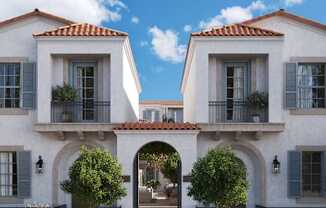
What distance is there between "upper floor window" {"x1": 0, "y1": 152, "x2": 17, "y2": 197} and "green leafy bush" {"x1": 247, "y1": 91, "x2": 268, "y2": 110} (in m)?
9.16

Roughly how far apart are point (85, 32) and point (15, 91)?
11.7 feet

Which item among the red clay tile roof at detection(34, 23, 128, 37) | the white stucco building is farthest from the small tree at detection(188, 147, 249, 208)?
the red clay tile roof at detection(34, 23, 128, 37)

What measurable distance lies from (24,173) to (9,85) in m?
3.41

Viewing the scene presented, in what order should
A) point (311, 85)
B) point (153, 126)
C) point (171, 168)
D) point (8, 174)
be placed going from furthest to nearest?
point (171, 168) < point (311, 85) < point (8, 174) < point (153, 126)

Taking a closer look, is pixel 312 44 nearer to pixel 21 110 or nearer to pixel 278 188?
pixel 278 188

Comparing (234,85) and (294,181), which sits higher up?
(234,85)

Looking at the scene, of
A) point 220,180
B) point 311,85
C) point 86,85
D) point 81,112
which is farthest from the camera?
point 86,85

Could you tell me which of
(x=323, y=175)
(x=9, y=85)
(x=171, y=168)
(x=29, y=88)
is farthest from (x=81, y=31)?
(x=171, y=168)

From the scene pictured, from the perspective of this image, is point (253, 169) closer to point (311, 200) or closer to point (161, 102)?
point (311, 200)

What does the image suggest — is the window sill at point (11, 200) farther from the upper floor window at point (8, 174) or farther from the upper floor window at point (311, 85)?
the upper floor window at point (311, 85)

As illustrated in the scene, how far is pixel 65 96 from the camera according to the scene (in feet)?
55.5

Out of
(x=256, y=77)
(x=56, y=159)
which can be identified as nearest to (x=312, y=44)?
(x=256, y=77)

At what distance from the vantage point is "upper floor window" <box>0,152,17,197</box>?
679 inches

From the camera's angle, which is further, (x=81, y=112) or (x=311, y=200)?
(x=81, y=112)
